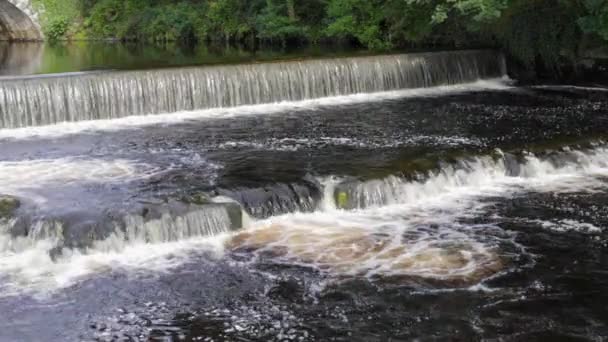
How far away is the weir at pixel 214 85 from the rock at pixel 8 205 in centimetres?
597

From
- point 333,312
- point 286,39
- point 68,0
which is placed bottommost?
point 333,312

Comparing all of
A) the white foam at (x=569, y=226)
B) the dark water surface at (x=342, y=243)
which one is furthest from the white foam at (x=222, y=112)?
the white foam at (x=569, y=226)

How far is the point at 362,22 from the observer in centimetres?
2433

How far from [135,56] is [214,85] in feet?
33.8

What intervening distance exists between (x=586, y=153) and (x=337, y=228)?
492 cm

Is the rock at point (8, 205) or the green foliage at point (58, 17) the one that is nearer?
the rock at point (8, 205)

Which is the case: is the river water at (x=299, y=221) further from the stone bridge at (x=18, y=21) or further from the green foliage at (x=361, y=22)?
the stone bridge at (x=18, y=21)

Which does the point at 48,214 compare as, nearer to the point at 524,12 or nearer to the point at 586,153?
the point at 586,153

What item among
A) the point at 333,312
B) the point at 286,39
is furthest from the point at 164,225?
the point at 286,39

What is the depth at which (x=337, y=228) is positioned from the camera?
28.8 feet

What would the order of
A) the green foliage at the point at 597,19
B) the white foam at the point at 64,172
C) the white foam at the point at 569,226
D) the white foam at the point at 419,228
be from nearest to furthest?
the white foam at the point at 419,228 → the white foam at the point at 569,226 → the white foam at the point at 64,172 → the green foliage at the point at 597,19

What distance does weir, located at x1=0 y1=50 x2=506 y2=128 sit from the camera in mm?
14688

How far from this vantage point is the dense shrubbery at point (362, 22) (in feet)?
58.0

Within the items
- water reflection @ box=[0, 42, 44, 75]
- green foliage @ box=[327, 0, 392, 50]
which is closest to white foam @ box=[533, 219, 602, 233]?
green foliage @ box=[327, 0, 392, 50]
